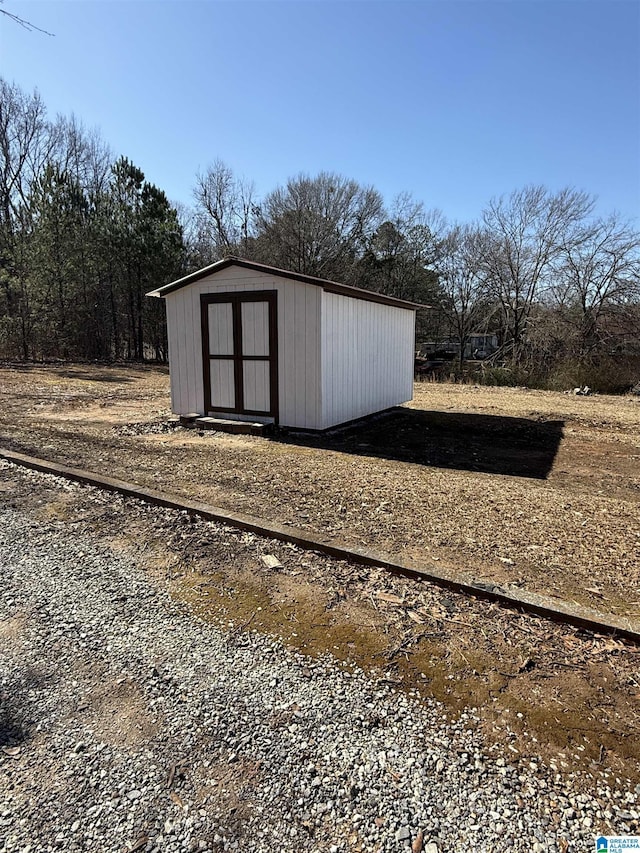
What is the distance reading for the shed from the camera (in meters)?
6.85

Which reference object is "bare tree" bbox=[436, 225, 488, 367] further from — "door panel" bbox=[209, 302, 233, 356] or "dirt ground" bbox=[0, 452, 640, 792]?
"dirt ground" bbox=[0, 452, 640, 792]

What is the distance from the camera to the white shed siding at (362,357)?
23.1 ft

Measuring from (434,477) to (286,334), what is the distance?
3.25 metres

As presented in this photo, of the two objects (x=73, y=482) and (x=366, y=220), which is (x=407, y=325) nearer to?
(x=73, y=482)

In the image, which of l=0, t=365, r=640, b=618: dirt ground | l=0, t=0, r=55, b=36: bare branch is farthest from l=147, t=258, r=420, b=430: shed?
l=0, t=0, r=55, b=36: bare branch

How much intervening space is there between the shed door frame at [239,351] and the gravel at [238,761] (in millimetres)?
5189

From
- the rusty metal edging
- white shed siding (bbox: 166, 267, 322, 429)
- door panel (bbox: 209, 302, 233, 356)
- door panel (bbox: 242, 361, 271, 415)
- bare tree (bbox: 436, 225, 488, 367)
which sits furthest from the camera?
bare tree (bbox: 436, 225, 488, 367)

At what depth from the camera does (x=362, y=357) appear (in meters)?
8.16

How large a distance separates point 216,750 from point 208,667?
0.45m

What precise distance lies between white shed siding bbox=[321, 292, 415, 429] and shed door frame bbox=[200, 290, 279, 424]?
2.67ft

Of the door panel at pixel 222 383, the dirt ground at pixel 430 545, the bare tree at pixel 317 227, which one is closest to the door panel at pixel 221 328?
the door panel at pixel 222 383

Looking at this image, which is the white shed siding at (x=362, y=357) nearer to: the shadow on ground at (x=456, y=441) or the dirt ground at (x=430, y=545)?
the shadow on ground at (x=456, y=441)

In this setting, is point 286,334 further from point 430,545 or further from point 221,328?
point 430,545

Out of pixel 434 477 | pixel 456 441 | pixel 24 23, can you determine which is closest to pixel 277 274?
pixel 456 441
